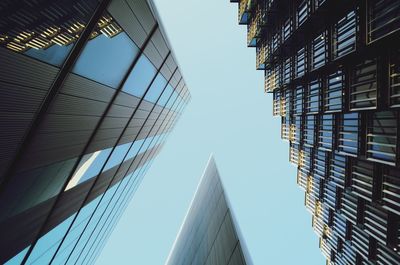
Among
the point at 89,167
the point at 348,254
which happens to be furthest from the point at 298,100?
the point at 89,167

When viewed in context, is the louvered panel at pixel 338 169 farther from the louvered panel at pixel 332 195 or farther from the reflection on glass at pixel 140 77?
the reflection on glass at pixel 140 77

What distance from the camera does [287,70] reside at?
49.4m

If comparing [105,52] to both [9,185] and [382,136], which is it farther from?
[382,136]

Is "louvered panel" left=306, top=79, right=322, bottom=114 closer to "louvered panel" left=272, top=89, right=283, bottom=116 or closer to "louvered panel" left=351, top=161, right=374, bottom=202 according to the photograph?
"louvered panel" left=351, top=161, right=374, bottom=202

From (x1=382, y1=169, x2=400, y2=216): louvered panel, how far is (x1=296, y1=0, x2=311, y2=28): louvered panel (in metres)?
18.8

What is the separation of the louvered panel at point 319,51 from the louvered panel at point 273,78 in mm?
16057

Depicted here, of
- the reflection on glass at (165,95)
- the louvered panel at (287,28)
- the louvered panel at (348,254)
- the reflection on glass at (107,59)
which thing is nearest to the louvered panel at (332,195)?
the louvered panel at (348,254)

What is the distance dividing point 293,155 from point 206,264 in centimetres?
4215

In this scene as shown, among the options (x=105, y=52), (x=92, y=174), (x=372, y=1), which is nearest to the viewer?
(x=105, y=52)

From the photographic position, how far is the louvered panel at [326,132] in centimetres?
3536

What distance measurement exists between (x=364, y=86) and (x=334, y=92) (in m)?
6.63

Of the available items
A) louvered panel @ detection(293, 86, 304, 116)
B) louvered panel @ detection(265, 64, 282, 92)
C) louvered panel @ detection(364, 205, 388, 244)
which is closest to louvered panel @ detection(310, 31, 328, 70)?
louvered panel @ detection(293, 86, 304, 116)

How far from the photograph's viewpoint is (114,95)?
14.2 m

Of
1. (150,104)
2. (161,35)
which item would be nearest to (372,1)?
(161,35)
